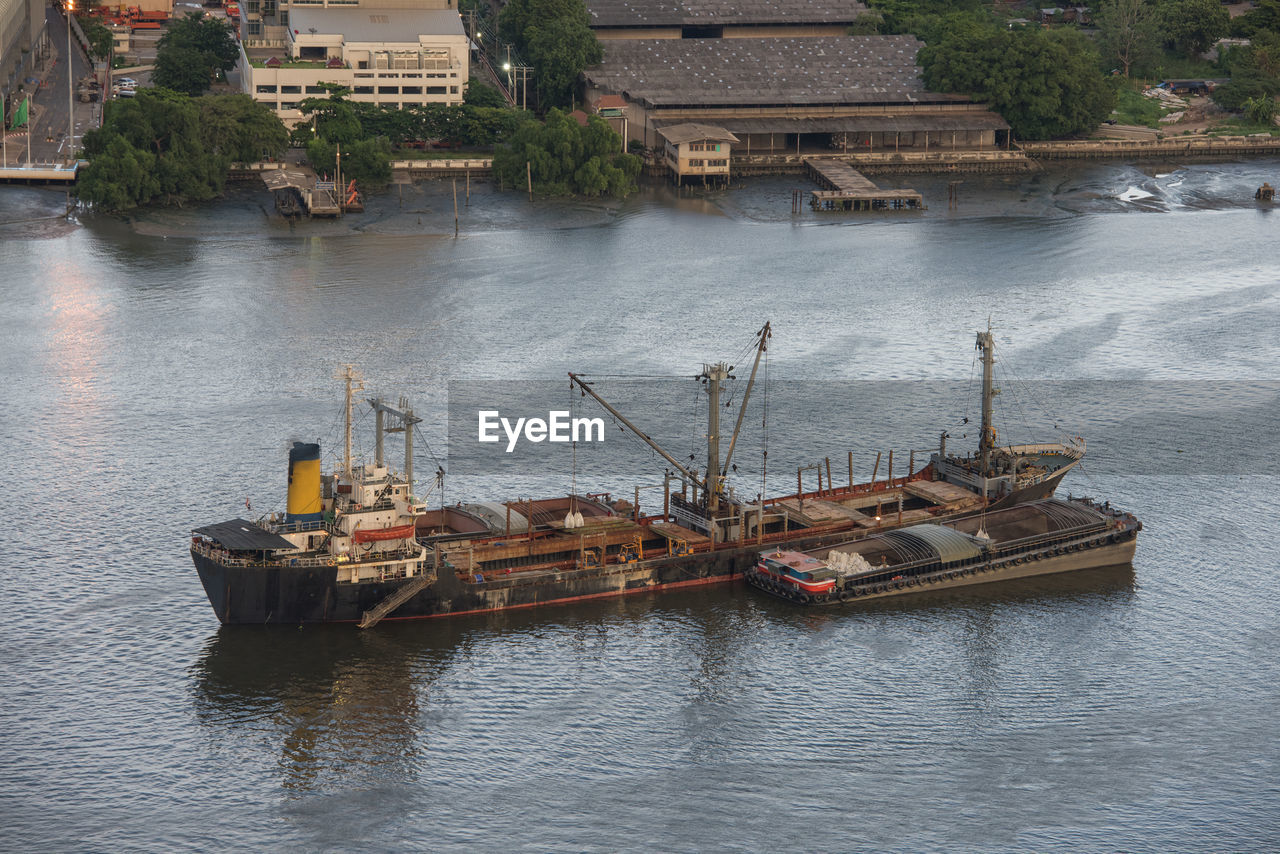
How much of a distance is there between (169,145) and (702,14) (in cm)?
6263

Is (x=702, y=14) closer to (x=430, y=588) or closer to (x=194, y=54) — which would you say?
(x=194, y=54)

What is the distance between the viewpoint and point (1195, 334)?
416 feet

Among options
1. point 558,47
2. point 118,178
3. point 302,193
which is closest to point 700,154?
point 558,47

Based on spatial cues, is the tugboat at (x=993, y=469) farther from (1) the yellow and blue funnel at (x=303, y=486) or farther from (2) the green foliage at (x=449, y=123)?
(2) the green foliage at (x=449, y=123)

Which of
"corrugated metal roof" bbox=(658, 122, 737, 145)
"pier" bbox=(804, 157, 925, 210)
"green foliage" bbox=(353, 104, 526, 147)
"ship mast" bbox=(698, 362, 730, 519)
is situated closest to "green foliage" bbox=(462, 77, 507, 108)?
"green foliage" bbox=(353, 104, 526, 147)

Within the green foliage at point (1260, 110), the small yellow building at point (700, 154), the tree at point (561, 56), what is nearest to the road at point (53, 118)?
the tree at point (561, 56)

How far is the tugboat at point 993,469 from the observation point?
310ft

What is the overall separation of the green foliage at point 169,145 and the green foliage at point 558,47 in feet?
97.4

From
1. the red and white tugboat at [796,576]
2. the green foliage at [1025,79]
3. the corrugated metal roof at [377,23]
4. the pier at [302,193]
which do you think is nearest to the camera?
the red and white tugboat at [796,576]

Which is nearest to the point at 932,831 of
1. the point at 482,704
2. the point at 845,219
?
the point at 482,704

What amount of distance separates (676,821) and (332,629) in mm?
20216

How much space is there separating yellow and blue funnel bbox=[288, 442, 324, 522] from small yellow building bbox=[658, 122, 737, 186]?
298ft

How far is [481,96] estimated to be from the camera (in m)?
177

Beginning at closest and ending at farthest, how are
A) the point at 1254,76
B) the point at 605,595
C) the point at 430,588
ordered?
1. the point at 430,588
2. the point at 605,595
3. the point at 1254,76
